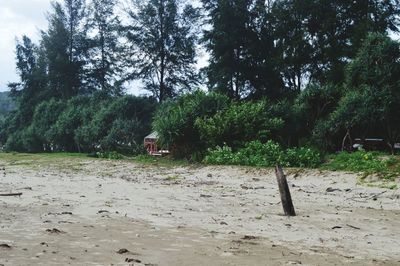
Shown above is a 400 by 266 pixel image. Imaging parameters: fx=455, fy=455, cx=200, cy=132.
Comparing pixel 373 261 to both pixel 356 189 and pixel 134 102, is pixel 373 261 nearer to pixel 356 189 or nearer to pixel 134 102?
pixel 356 189

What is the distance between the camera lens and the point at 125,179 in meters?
15.5

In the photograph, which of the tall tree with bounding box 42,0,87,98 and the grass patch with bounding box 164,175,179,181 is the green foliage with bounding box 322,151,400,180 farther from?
the tall tree with bounding box 42,0,87,98

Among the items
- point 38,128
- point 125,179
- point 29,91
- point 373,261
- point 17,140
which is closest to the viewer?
point 373,261

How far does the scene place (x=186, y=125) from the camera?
2142 cm

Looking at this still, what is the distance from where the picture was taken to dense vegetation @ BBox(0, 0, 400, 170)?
19828 millimetres

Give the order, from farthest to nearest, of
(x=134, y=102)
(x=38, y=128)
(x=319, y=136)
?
1. (x=38, y=128)
2. (x=134, y=102)
3. (x=319, y=136)

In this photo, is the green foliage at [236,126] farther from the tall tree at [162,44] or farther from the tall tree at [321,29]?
the tall tree at [162,44]

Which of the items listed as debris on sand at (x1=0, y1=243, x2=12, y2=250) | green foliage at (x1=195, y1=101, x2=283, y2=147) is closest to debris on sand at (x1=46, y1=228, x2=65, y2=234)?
debris on sand at (x1=0, y1=243, x2=12, y2=250)

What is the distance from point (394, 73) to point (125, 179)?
39.5 ft

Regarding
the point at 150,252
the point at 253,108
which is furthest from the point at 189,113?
the point at 150,252

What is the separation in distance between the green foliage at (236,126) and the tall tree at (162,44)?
73.3 ft

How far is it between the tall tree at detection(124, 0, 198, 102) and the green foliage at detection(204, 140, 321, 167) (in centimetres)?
2393

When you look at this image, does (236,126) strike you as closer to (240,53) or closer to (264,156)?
(264,156)

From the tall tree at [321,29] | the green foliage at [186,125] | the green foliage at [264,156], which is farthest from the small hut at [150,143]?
the tall tree at [321,29]
